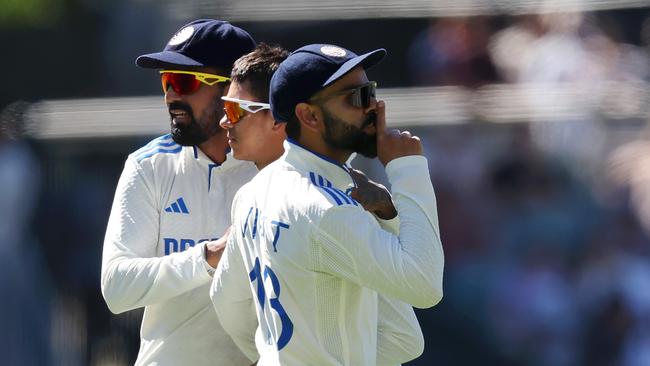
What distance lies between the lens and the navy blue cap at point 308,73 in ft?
9.43

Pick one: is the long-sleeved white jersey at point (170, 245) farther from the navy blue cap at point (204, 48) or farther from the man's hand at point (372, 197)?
the man's hand at point (372, 197)

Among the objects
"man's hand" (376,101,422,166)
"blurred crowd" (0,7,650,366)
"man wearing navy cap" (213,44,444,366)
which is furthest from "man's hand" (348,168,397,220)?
"blurred crowd" (0,7,650,366)

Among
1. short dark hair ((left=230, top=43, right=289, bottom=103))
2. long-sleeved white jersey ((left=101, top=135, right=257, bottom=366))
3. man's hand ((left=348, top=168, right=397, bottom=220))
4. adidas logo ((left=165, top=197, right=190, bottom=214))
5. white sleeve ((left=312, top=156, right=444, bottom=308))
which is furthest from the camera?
adidas logo ((left=165, top=197, right=190, bottom=214))

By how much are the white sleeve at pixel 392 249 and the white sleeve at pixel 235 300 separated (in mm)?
342

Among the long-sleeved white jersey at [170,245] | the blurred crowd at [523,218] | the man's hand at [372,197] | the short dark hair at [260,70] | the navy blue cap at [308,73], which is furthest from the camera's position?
the blurred crowd at [523,218]

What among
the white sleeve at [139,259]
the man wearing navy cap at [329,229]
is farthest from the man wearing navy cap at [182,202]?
the man wearing navy cap at [329,229]

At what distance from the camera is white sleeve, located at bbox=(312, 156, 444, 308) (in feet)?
8.89

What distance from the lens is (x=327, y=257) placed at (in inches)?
109

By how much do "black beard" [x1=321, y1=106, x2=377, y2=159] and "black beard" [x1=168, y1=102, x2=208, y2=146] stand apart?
73 cm

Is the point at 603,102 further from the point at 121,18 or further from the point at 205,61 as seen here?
the point at 205,61

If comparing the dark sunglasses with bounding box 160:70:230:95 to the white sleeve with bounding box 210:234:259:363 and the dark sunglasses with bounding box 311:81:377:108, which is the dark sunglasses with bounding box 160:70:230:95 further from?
the dark sunglasses with bounding box 311:81:377:108

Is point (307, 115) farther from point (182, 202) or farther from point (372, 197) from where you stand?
point (182, 202)

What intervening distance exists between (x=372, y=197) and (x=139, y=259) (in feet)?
2.37

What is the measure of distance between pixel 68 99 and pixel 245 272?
4.18 metres
